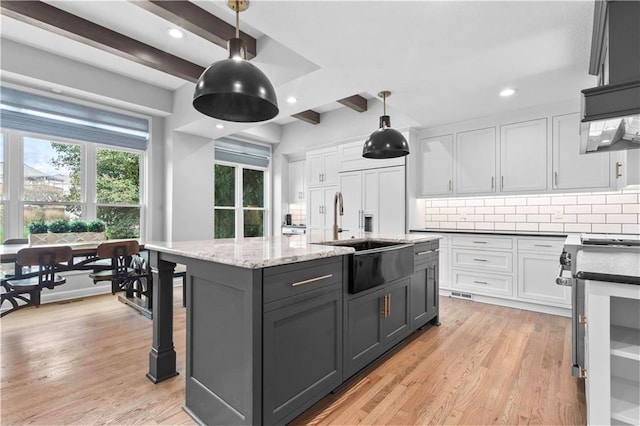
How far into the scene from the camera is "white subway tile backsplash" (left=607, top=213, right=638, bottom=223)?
353 cm

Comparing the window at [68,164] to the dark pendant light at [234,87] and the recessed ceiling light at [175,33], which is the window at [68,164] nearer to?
the recessed ceiling light at [175,33]

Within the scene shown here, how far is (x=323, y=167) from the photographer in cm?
590

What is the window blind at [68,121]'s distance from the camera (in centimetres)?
379

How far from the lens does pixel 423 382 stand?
2.13 meters

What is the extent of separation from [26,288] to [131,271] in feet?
3.07

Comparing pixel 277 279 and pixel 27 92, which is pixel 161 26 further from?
pixel 277 279

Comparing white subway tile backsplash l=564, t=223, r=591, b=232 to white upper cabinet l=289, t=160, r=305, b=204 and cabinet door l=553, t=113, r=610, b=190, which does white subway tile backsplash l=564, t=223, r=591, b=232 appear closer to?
cabinet door l=553, t=113, r=610, b=190

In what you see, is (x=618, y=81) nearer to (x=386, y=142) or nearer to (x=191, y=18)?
(x=386, y=142)

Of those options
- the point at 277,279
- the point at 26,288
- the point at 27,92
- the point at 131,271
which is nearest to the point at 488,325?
the point at 277,279

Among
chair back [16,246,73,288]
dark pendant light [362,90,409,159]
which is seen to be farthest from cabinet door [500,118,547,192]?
chair back [16,246,73,288]

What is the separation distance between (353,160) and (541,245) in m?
2.96

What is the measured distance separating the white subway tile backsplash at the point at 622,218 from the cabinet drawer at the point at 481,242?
1.08m

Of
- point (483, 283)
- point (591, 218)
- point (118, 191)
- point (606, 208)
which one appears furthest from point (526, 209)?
point (118, 191)

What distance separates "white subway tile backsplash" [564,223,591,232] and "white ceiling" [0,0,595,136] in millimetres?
1544
